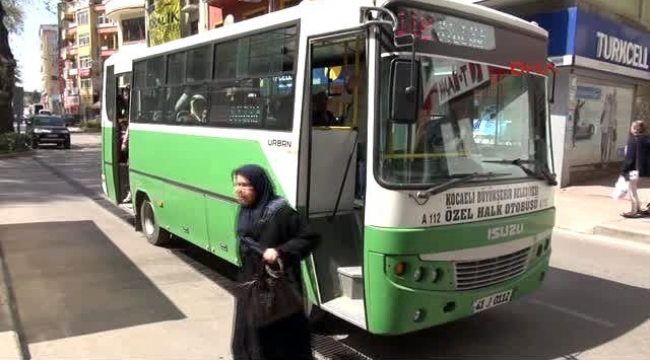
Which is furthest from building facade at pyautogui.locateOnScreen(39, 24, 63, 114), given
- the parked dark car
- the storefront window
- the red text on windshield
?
the red text on windshield

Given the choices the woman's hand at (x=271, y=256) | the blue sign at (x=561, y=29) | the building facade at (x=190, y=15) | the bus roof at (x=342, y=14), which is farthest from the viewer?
the building facade at (x=190, y=15)

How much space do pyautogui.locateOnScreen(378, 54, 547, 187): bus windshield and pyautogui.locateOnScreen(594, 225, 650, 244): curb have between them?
5654mm

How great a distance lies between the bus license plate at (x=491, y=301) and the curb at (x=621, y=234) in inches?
236

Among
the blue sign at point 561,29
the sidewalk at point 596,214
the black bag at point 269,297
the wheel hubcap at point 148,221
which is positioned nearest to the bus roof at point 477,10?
the black bag at point 269,297

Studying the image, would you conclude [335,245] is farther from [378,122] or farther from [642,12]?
[642,12]

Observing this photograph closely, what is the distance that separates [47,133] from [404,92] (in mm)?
29965

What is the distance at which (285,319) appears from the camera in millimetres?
3383

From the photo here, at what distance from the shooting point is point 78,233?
9125 millimetres

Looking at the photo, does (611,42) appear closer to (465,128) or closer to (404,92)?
(465,128)

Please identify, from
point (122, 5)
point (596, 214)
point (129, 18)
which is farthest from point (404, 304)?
point (129, 18)

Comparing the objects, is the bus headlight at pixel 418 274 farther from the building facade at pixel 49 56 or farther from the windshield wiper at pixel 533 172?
the building facade at pixel 49 56

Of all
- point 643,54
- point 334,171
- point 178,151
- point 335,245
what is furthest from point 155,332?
point 643,54

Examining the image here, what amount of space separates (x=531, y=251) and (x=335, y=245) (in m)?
1.62

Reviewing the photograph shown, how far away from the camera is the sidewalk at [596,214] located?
988 centimetres
